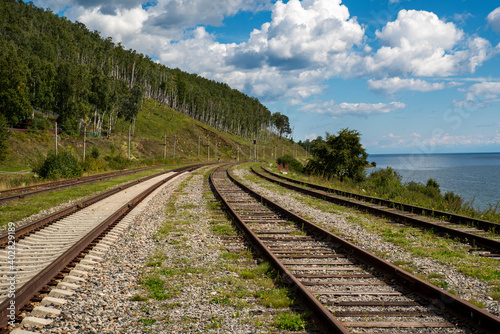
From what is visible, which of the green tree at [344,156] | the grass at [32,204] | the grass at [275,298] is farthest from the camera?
the green tree at [344,156]

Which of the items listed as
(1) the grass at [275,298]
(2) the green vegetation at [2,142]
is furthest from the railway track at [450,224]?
(2) the green vegetation at [2,142]

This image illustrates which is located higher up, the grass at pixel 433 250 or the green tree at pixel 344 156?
the green tree at pixel 344 156

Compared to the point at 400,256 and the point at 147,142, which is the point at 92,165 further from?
the point at 147,142

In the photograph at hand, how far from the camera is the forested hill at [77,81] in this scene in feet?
194

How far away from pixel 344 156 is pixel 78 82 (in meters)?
54.9

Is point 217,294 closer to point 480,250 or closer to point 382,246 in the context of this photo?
point 382,246

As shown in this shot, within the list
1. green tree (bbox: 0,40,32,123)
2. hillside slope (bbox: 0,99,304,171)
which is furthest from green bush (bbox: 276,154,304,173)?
green tree (bbox: 0,40,32,123)

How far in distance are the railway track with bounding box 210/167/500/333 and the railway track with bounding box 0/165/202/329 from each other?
3667 millimetres

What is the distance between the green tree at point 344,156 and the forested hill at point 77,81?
47.7m

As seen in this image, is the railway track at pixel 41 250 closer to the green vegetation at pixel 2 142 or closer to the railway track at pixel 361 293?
the railway track at pixel 361 293

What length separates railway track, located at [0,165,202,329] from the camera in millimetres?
4754

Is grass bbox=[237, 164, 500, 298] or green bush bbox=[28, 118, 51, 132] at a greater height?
green bush bbox=[28, 118, 51, 132]

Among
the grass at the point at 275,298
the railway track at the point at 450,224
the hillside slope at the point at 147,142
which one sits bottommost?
the grass at the point at 275,298

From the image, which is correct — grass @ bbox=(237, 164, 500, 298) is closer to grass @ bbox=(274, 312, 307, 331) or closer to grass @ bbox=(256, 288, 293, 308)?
grass @ bbox=(256, 288, 293, 308)
